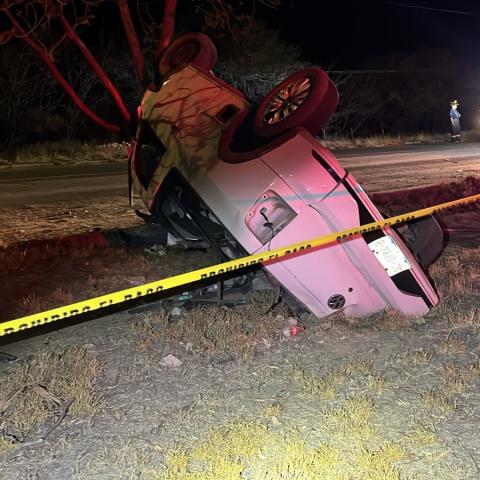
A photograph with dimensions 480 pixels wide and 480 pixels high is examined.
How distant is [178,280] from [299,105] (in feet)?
4.94

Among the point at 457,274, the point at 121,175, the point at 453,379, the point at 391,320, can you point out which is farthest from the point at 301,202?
the point at 121,175

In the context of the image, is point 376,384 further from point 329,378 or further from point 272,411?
point 272,411

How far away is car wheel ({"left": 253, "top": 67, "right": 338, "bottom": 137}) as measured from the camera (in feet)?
13.4

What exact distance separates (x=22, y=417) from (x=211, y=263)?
9.88ft

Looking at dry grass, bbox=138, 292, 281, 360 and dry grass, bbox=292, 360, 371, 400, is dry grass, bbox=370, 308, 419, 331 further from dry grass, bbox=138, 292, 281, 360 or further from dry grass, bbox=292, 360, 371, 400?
dry grass, bbox=138, 292, 281, 360

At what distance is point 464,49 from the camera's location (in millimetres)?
45469

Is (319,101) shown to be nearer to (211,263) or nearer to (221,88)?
(221,88)

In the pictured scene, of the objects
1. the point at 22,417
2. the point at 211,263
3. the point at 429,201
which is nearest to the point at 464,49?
the point at 429,201

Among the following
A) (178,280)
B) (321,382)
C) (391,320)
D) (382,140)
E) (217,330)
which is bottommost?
(382,140)

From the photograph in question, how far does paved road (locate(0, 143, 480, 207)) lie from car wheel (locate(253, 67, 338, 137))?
692cm

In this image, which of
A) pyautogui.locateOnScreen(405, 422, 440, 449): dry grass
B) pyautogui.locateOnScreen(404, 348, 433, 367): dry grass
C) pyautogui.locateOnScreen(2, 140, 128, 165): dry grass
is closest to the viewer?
pyautogui.locateOnScreen(405, 422, 440, 449): dry grass

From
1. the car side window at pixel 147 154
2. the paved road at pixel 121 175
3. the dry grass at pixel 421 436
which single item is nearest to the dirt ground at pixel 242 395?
the dry grass at pixel 421 436

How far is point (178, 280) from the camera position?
3.45 m

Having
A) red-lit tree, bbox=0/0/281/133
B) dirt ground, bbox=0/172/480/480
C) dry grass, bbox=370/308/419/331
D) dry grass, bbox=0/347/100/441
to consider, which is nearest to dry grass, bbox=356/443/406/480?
dirt ground, bbox=0/172/480/480
